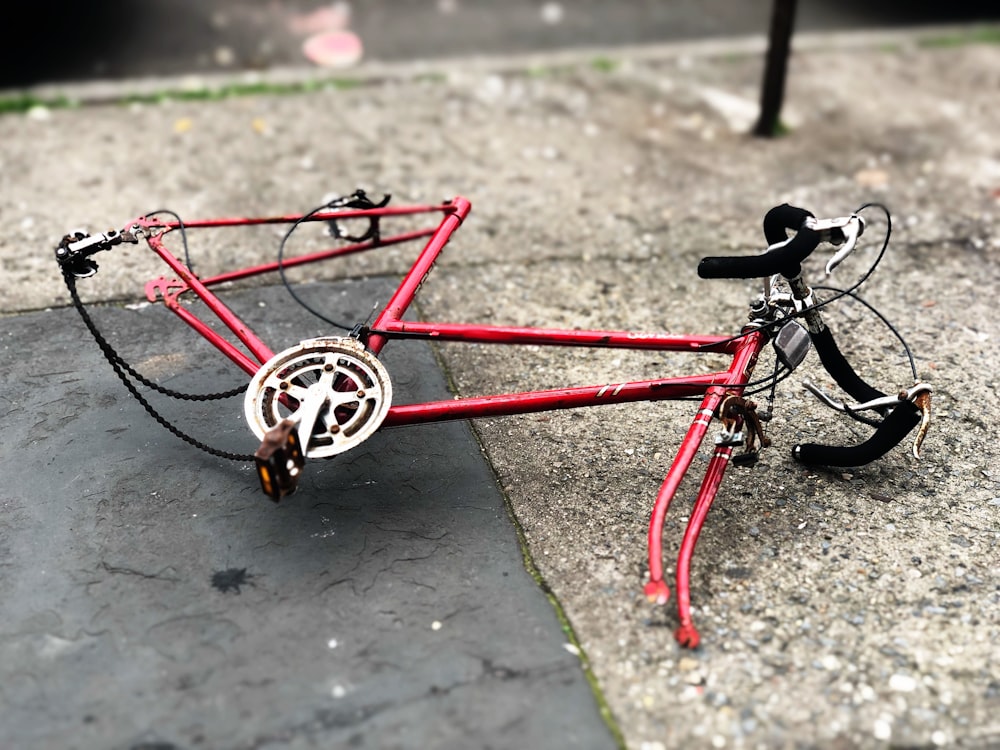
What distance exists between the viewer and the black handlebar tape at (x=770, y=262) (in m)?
2.98

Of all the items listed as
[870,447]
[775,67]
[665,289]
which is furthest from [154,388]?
[775,67]

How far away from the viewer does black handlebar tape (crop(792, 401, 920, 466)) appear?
3229mm

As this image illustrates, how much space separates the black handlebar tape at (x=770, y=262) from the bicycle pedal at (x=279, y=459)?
1.37 meters

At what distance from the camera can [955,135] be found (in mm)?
5812

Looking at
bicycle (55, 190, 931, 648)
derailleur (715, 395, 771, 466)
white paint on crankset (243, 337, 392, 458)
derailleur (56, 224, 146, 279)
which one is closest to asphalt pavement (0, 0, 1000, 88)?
derailleur (56, 224, 146, 279)

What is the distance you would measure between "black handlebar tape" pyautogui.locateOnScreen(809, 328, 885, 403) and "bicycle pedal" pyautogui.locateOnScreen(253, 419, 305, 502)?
1697mm

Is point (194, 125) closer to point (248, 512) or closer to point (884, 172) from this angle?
point (248, 512)

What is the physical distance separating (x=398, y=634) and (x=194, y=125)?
3907 millimetres

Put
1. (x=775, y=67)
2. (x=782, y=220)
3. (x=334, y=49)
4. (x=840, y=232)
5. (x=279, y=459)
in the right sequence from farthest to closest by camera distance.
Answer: (x=334, y=49) → (x=775, y=67) → (x=782, y=220) → (x=840, y=232) → (x=279, y=459)

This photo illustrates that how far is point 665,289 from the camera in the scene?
4.50 m

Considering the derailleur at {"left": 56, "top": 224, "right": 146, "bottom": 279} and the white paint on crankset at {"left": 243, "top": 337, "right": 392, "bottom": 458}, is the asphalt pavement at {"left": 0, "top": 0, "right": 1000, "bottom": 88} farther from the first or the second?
the white paint on crankset at {"left": 243, "top": 337, "right": 392, "bottom": 458}

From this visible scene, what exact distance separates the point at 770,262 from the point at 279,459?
5.16ft

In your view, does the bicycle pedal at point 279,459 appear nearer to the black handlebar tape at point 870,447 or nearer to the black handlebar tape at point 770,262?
the black handlebar tape at point 770,262

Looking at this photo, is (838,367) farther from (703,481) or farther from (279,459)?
(279,459)
